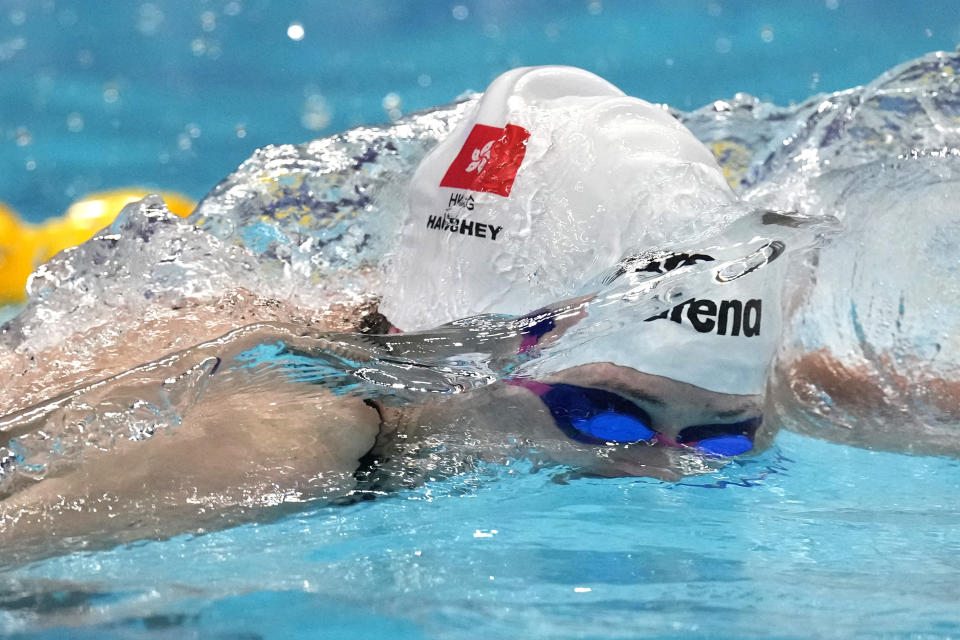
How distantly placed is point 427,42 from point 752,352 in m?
3.74

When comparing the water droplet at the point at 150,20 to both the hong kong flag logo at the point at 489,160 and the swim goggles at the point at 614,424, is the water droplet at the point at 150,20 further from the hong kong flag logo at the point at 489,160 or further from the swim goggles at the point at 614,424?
the swim goggles at the point at 614,424

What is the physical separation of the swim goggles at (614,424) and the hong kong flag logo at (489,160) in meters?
0.29

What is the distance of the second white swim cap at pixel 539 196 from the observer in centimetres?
135

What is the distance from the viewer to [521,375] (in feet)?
4.59

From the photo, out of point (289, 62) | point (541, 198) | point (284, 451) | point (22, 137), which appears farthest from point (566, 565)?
point (22, 137)

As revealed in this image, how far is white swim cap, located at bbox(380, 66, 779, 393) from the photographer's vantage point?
1343mm

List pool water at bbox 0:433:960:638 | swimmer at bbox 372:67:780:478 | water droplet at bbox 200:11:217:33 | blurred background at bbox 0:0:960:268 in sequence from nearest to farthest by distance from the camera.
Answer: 1. pool water at bbox 0:433:960:638
2. swimmer at bbox 372:67:780:478
3. blurred background at bbox 0:0:960:268
4. water droplet at bbox 200:11:217:33

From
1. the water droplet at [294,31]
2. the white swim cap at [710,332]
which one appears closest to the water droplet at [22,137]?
the water droplet at [294,31]

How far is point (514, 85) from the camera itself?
1.60 meters

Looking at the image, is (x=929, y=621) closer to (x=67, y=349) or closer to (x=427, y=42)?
(x=67, y=349)

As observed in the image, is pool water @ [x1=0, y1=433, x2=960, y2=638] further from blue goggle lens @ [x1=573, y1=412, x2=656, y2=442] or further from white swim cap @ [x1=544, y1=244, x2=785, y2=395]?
white swim cap @ [x1=544, y1=244, x2=785, y2=395]

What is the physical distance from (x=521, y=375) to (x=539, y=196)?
0.81 ft

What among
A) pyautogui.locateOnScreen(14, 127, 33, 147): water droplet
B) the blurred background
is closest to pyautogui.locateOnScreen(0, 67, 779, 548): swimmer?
the blurred background

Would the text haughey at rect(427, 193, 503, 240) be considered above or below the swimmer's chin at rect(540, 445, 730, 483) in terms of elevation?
above
